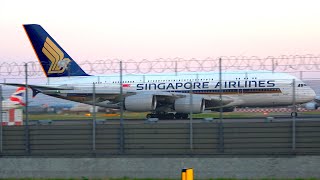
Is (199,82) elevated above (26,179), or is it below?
above

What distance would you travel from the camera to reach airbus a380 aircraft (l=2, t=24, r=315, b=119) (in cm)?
3222

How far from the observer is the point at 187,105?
33.2m

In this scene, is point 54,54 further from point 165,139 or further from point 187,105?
point 165,139

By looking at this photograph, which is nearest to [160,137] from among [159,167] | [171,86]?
[159,167]

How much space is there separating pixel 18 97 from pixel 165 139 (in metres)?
6.14

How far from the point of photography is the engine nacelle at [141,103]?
28.2 meters

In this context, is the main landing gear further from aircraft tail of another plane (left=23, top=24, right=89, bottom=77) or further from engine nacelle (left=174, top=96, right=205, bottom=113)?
aircraft tail of another plane (left=23, top=24, right=89, bottom=77)

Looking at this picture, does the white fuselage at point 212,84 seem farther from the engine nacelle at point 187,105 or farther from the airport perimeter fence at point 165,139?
the airport perimeter fence at point 165,139

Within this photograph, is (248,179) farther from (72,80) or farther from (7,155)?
(72,80)

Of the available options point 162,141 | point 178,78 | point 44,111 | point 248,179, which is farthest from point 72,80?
point 248,179

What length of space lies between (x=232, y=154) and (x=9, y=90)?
7.15 m

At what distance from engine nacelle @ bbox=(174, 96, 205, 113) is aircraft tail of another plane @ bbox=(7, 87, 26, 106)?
39.0 feet

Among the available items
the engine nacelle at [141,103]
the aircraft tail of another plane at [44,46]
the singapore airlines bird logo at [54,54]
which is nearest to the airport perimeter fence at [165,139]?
the engine nacelle at [141,103]

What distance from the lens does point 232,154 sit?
56.4ft
